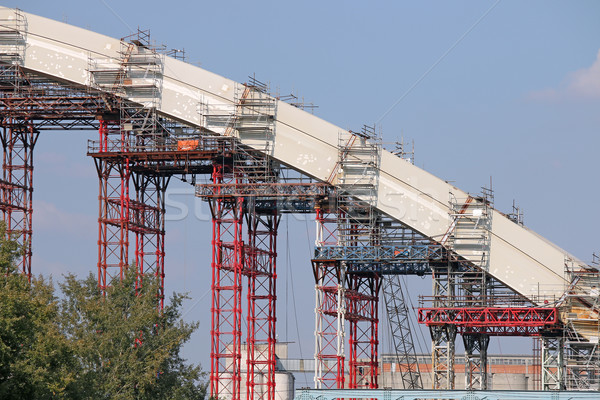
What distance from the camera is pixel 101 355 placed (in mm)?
81875

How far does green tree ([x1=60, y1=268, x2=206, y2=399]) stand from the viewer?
80.8 m

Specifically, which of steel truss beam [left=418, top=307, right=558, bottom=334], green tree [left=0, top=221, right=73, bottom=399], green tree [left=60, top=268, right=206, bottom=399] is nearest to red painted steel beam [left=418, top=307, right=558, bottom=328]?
steel truss beam [left=418, top=307, right=558, bottom=334]

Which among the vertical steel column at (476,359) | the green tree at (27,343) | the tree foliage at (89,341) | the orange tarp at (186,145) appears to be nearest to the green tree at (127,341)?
the tree foliage at (89,341)

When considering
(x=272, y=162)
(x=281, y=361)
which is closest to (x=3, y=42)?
(x=272, y=162)

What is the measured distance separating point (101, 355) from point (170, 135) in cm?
2734

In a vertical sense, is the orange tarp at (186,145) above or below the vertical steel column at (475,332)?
above

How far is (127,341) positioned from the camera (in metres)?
83.2

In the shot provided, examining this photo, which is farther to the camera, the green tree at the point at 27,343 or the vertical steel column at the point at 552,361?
the vertical steel column at the point at 552,361

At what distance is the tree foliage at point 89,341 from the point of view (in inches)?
2495

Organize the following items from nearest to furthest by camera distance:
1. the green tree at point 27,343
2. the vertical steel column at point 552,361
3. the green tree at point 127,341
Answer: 1. the green tree at point 27,343
2. the green tree at point 127,341
3. the vertical steel column at point 552,361

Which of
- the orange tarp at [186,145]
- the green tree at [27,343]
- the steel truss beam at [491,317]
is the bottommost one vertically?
the green tree at [27,343]

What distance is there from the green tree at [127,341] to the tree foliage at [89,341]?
0.23 feet

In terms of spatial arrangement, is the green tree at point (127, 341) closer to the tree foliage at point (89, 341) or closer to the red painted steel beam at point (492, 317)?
the tree foliage at point (89, 341)

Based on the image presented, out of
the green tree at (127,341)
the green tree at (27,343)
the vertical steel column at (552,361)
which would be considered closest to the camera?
the green tree at (27,343)
